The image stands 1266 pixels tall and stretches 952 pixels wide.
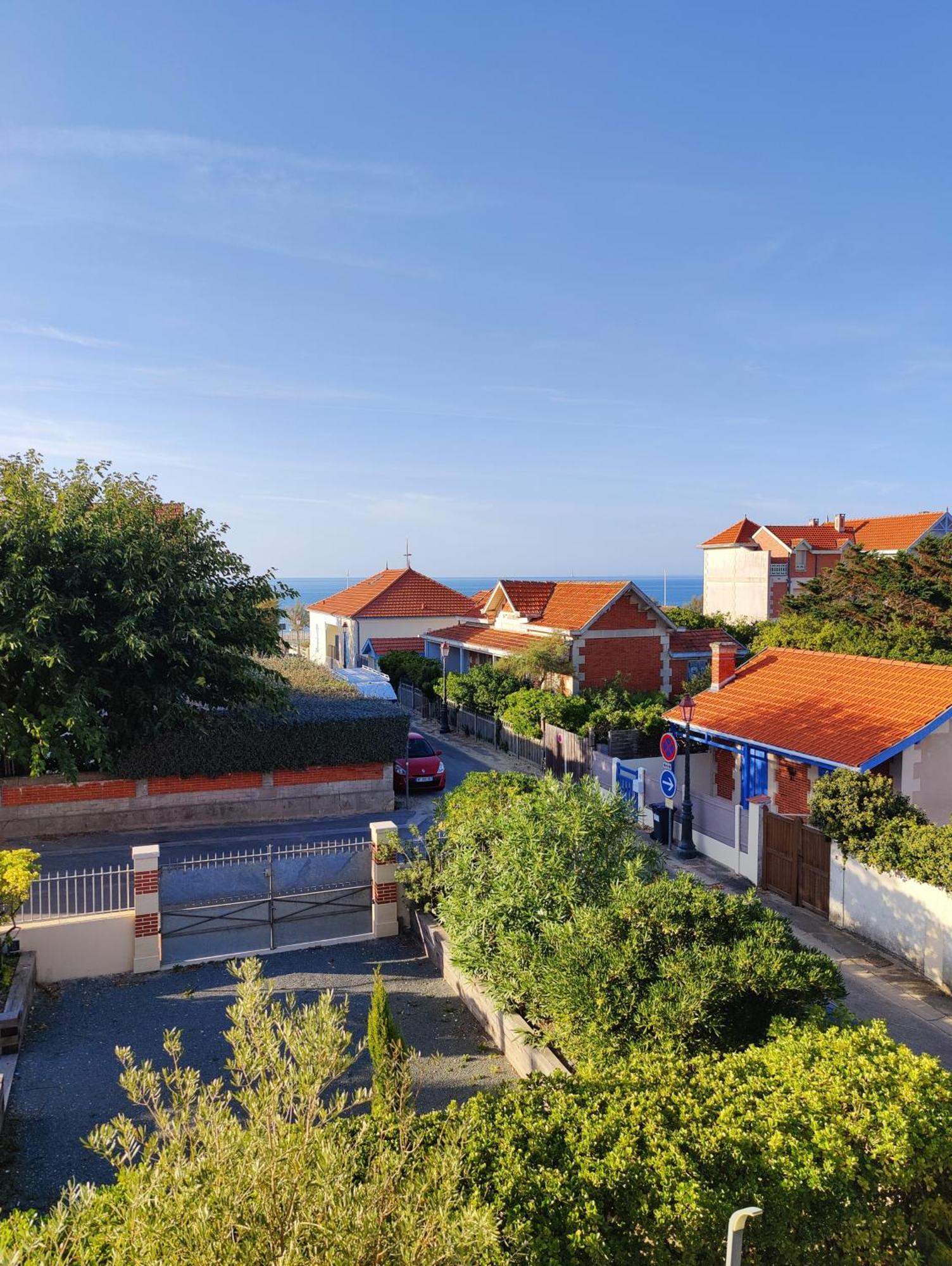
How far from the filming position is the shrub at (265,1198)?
3.50 metres

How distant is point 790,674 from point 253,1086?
50.3 feet

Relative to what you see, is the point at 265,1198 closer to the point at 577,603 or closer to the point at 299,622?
the point at 577,603

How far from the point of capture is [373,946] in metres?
12.8

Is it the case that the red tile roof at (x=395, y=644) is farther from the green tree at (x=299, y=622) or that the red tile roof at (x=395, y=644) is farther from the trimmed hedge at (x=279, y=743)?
the green tree at (x=299, y=622)

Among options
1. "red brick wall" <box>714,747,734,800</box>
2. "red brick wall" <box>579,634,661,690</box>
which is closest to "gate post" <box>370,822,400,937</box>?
"red brick wall" <box>714,747,734,800</box>

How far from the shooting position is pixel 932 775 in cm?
1513

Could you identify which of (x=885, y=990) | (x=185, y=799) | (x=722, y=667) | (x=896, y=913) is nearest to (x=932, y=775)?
(x=896, y=913)

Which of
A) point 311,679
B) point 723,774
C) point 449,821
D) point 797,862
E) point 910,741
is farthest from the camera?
point 311,679

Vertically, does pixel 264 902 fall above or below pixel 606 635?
below

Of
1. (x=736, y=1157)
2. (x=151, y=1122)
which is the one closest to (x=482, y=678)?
A: (x=151, y=1122)

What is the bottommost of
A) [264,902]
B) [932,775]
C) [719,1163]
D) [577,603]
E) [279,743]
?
[264,902]

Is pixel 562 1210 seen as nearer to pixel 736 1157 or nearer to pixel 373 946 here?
pixel 736 1157

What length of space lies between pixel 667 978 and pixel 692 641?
24381 mm

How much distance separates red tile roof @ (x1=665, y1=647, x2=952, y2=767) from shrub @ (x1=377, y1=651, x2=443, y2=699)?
1502 centimetres
